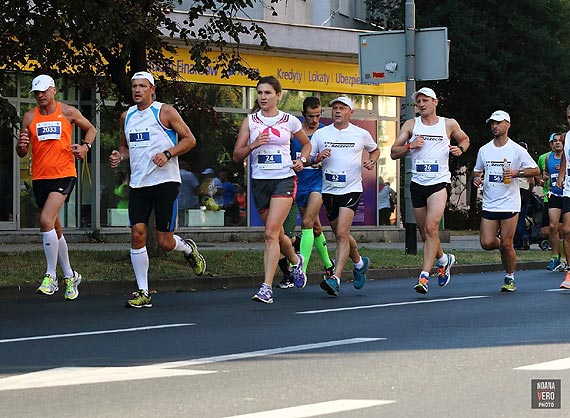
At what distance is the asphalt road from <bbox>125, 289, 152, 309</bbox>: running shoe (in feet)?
0.41

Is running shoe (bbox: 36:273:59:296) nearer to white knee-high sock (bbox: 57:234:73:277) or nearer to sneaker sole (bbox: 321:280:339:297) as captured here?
white knee-high sock (bbox: 57:234:73:277)

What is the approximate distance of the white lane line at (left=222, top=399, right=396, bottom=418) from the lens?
6172 mm

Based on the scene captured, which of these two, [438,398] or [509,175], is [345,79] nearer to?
[509,175]

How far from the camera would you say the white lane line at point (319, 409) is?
20.2 ft

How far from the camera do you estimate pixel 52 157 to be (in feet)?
45.8

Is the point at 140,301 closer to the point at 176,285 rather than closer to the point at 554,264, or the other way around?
the point at 176,285

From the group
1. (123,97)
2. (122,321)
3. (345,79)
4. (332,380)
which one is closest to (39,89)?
(122,321)

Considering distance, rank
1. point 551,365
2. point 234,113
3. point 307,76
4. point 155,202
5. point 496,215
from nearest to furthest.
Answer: point 551,365 < point 155,202 < point 496,215 < point 234,113 < point 307,76

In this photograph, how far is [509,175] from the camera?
15.7 m

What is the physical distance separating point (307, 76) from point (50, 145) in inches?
653

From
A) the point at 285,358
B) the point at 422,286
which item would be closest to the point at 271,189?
the point at 422,286

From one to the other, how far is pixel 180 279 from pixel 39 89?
11.0 ft

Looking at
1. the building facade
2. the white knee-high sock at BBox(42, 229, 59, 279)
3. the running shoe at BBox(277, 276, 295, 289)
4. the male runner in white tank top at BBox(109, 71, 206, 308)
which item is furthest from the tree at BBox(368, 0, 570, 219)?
the male runner in white tank top at BBox(109, 71, 206, 308)

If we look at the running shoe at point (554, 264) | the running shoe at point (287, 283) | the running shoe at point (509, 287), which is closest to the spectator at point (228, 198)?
the running shoe at point (554, 264)
